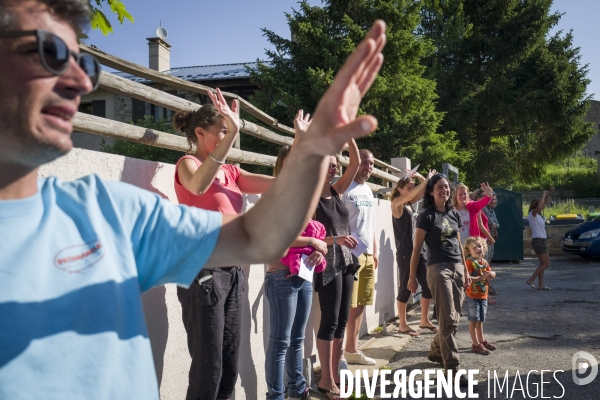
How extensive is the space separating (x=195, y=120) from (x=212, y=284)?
1.04m

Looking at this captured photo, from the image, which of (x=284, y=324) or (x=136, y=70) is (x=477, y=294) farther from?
(x=136, y=70)

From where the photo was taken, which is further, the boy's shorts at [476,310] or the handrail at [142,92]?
the boy's shorts at [476,310]

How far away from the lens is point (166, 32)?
106 ft

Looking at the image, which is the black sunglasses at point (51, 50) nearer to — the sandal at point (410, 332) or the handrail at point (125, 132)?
the handrail at point (125, 132)

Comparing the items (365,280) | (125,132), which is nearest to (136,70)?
(125,132)

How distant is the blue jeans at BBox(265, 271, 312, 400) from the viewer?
441 centimetres

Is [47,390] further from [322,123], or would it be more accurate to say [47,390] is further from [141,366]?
[322,123]

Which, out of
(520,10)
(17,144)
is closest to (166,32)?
(520,10)

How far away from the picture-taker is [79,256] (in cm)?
136

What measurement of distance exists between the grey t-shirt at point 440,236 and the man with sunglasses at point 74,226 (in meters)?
4.90

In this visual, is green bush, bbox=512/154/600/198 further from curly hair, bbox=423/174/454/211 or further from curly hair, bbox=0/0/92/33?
curly hair, bbox=0/0/92/33

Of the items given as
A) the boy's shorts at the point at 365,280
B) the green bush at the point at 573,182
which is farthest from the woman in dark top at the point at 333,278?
the green bush at the point at 573,182

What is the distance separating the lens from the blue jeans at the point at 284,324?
14.5 ft

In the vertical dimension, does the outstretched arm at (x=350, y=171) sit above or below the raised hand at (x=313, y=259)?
above
